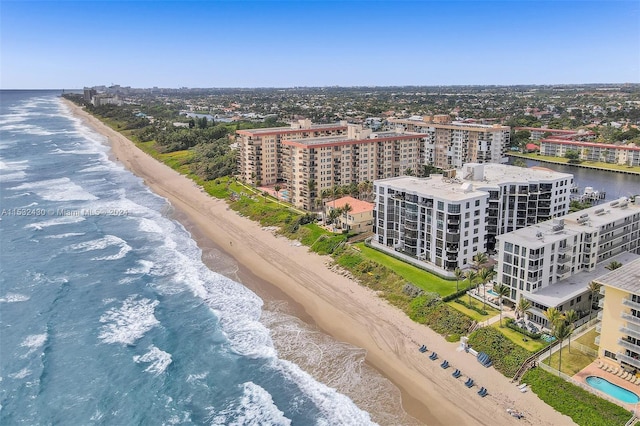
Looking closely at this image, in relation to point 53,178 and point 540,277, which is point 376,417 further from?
point 53,178

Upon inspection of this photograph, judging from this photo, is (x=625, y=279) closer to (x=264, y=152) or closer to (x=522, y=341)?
(x=522, y=341)

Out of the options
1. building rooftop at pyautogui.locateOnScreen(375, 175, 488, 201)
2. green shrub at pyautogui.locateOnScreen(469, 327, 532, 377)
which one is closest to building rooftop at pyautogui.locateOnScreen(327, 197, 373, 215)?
building rooftop at pyautogui.locateOnScreen(375, 175, 488, 201)

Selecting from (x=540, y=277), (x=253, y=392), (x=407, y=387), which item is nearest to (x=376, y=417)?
(x=407, y=387)

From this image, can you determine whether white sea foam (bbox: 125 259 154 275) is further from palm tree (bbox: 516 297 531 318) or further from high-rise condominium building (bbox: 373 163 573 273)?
palm tree (bbox: 516 297 531 318)

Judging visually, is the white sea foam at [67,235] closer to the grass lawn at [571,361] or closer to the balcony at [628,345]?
the grass lawn at [571,361]

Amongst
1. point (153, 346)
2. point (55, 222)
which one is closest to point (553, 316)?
point (153, 346)
